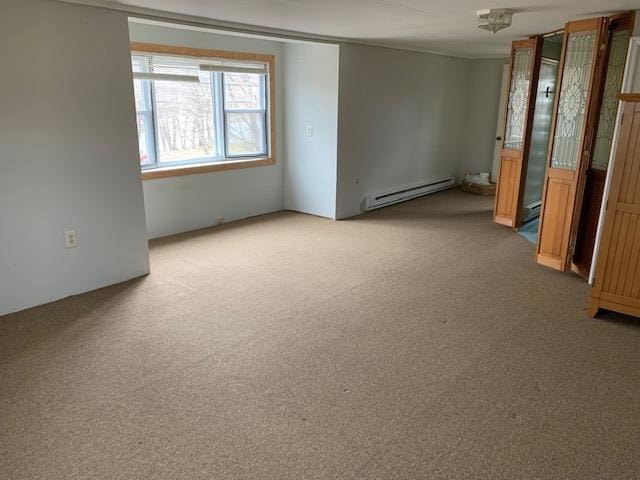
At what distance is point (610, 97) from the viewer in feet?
12.6

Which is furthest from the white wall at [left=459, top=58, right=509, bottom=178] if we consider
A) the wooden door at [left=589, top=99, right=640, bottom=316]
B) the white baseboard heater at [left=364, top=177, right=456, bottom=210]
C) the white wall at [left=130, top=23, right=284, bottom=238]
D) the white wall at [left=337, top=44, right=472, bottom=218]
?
the wooden door at [left=589, top=99, right=640, bottom=316]

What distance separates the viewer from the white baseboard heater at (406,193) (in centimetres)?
643

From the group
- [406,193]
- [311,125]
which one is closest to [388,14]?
[311,125]

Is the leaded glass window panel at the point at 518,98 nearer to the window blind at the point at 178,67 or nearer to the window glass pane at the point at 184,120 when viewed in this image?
the window blind at the point at 178,67

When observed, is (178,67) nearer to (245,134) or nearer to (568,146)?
(245,134)

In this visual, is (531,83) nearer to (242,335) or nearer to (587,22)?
(587,22)

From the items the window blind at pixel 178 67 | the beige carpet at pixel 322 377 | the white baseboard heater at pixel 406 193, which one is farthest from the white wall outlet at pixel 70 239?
the white baseboard heater at pixel 406 193

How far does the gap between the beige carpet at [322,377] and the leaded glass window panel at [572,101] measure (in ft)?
3.34

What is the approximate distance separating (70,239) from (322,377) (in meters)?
2.19

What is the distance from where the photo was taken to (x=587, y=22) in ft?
12.5

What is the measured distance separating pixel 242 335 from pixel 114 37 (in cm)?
234

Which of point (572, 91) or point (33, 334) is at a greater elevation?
point (572, 91)

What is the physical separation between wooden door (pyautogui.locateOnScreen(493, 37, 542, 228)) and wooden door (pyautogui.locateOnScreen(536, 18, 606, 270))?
2.93 feet

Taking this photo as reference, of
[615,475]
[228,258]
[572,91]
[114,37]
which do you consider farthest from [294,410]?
[572,91]
